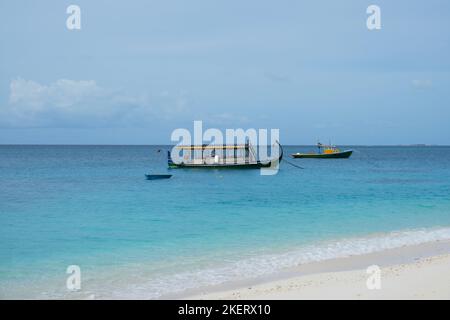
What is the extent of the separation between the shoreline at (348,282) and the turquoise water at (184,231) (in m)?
0.61

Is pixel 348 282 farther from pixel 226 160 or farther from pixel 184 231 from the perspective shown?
pixel 226 160

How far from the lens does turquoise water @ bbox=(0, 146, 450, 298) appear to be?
36.1 ft

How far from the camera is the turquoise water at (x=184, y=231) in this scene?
10995mm

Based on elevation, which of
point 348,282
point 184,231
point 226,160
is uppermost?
point 226,160

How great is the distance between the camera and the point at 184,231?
1667 centimetres

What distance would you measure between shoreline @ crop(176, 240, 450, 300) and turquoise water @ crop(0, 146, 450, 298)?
61cm

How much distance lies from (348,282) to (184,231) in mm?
8052

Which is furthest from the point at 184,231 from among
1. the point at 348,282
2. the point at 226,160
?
the point at 226,160

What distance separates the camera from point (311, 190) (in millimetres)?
31031

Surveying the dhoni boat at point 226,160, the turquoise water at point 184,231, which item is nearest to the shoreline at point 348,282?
the turquoise water at point 184,231

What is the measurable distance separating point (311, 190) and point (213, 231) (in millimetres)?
15330

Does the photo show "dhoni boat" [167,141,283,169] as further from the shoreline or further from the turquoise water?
the shoreline

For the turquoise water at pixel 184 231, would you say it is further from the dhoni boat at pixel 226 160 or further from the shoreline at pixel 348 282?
the dhoni boat at pixel 226 160
